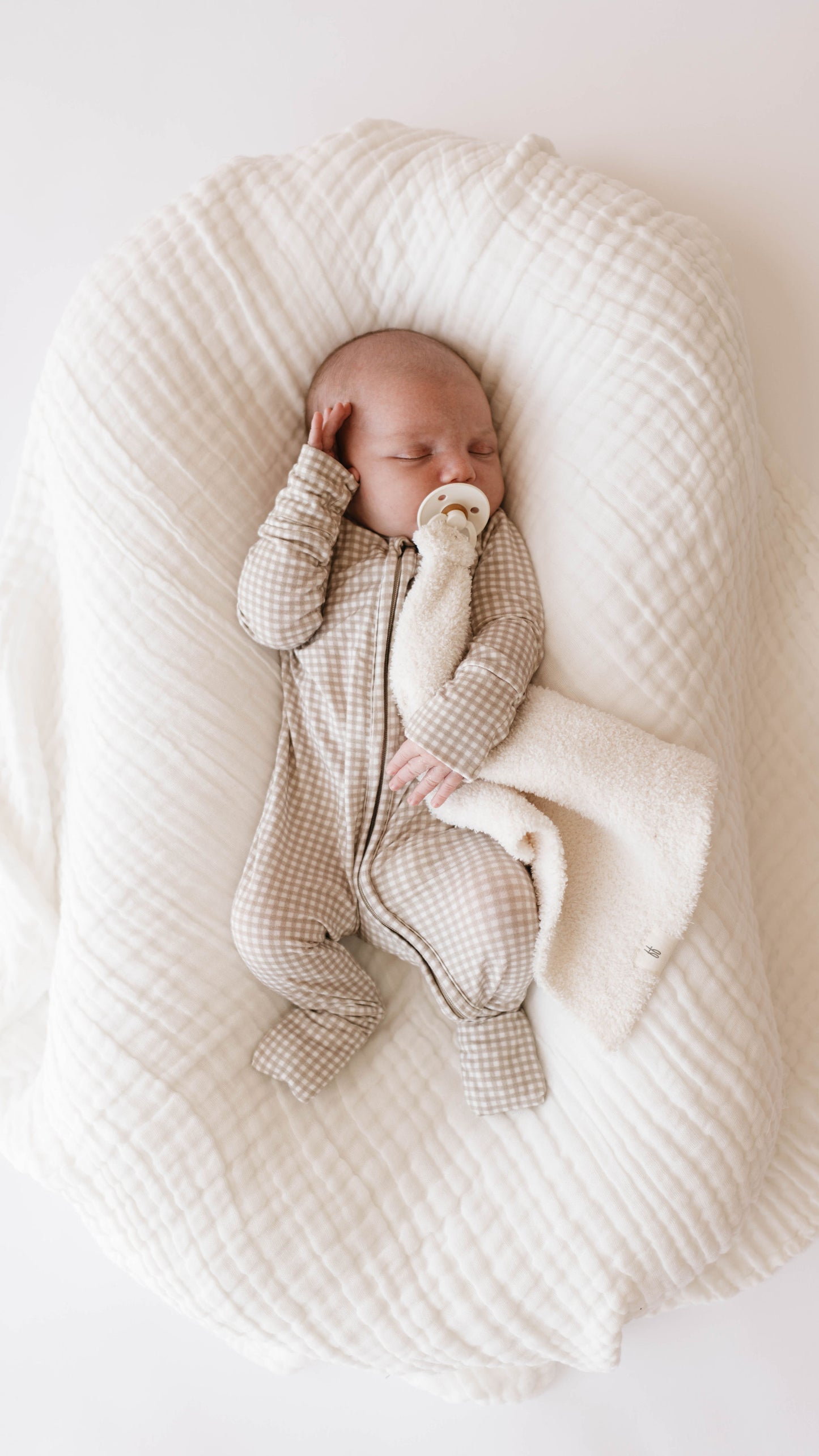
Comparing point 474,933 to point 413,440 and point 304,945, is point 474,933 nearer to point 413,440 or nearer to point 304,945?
point 304,945

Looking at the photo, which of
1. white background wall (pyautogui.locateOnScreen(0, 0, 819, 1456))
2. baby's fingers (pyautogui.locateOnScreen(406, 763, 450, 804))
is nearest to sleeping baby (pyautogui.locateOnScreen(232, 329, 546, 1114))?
baby's fingers (pyautogui.locateOnScreen(406, 763, 450, 804))

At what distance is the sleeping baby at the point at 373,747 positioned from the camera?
1.20 meters

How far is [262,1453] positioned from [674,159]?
2081 millimetres

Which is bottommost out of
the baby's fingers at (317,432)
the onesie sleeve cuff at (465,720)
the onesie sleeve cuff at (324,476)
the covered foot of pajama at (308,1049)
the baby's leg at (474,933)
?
the covered foot of pajama at (308,1049)

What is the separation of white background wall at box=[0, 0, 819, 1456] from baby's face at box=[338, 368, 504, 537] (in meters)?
0.52

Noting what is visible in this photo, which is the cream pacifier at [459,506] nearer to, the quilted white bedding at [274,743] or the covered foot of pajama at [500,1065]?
the quilted white bedding at [274,743]

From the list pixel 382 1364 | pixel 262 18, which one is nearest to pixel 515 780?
pixel 382 1364

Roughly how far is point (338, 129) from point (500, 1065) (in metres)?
1.49

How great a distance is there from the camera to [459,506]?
125 cm

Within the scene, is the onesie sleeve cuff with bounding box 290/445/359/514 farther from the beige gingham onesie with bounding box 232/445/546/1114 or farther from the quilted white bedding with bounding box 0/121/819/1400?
the quilted white bedding with bounding box 0/121/819/1400

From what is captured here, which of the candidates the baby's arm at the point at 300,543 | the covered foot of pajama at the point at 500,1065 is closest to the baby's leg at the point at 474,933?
the covered foot of pajama at the point at 500,1065

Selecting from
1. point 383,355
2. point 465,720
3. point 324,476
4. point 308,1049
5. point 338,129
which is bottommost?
point 308,1049

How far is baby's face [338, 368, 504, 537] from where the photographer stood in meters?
1.23

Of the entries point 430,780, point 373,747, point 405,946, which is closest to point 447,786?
point 430,780
